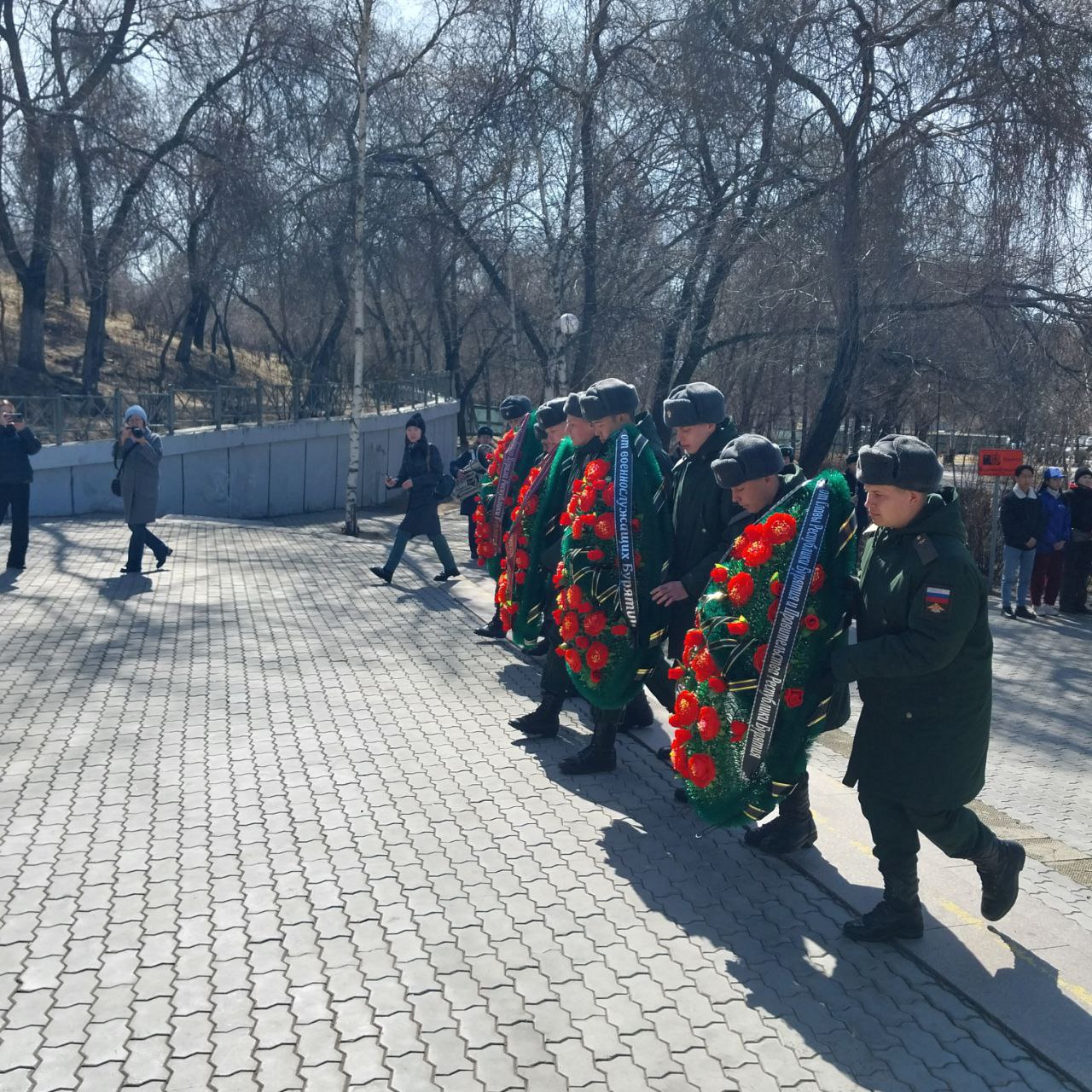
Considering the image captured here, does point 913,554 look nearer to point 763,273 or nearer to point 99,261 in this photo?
point 763,273

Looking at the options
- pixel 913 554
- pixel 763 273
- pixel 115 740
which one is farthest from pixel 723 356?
pixel 913 554

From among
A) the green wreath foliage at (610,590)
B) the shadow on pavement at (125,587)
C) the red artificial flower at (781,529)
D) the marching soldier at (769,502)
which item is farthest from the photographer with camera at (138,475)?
the red artificial flower at (781,529)

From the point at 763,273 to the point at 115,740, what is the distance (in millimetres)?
11524

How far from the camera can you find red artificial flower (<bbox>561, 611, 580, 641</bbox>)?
5.73m

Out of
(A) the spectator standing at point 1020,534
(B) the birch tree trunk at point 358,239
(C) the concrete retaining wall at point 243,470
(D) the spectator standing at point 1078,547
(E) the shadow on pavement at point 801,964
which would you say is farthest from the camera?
(C) the concrete retaining wall at point 243,470

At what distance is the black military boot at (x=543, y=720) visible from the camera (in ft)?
21.9

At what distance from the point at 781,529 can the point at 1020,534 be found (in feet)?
31.2

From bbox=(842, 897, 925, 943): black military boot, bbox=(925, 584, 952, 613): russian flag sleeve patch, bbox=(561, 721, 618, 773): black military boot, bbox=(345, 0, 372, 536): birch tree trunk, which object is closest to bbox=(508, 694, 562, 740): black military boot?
bbox=(561, 721, 618, 773): black military boot

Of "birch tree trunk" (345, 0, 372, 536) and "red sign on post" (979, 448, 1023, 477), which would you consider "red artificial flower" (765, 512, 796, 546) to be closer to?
"red sign on post" (979, 448, 1023, 477)

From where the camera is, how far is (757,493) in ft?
16.0

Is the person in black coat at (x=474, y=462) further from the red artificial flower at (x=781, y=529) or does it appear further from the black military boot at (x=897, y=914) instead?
the black military boot at (x=897, y=914)

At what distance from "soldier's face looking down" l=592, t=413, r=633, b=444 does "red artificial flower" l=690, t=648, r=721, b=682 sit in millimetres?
1777

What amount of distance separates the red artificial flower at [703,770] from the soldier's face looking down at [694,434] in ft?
5.28

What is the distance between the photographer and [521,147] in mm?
20266
